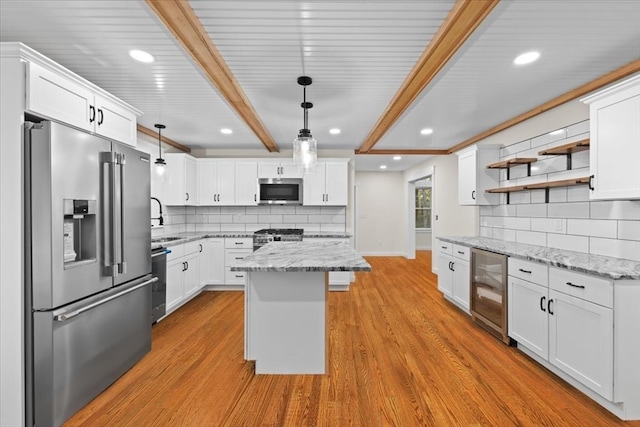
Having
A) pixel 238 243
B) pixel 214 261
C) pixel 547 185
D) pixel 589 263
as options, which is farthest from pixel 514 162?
pixel 214 261

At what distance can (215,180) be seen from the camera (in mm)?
5199

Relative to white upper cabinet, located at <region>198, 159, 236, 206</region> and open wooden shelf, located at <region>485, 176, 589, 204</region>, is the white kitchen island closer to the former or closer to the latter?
open wooden shelf, located at <region>485, 176, 589, 204</region>

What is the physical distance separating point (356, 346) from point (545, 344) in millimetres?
1488

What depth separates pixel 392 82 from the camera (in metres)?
2.77

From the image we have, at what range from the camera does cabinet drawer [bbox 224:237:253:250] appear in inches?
192

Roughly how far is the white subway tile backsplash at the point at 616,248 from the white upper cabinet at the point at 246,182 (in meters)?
4.23

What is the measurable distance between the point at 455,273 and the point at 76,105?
13.4ft

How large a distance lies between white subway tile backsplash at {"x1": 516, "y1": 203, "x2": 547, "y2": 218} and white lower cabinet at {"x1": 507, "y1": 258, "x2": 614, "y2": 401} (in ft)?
3.12

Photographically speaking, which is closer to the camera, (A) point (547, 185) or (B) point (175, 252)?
(A) point (547, 185)

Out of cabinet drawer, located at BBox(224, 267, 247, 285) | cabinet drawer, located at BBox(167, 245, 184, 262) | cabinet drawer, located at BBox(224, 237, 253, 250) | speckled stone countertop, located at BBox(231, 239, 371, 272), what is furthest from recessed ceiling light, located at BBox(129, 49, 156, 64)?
cabinet drawer, located at BBox(224, 267, 247, 285)

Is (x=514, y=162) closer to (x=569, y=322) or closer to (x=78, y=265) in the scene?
(x=569, y=322)

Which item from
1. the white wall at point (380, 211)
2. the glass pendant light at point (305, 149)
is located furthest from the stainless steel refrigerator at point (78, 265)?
the white wall at point (380, 211)

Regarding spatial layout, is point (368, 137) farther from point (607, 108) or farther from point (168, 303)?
point (168, 303)

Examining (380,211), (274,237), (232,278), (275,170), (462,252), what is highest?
(275,170)
